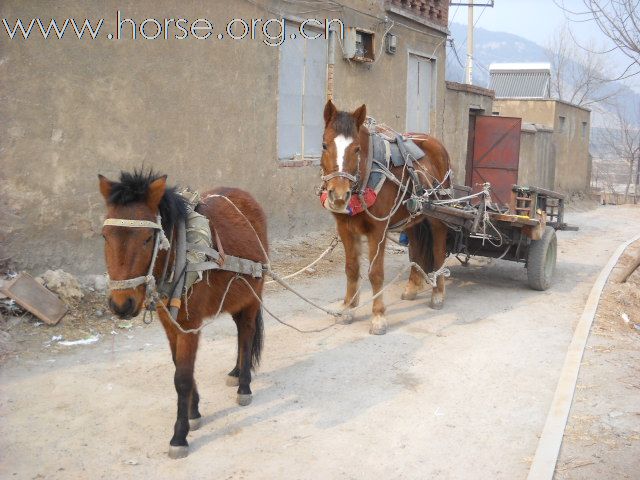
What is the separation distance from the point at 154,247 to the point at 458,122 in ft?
43.4

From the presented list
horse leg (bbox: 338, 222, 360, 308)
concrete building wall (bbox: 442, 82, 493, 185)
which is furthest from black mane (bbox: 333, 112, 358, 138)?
concrete building wall (bbox: 442, 82, 493, 185)

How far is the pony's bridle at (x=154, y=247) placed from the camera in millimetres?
→ 3307

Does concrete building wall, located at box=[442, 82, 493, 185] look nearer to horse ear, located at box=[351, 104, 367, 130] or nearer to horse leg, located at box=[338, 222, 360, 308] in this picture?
horse leg, located at box=[338, 222, 360, 308]

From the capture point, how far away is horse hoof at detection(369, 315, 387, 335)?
6.40m

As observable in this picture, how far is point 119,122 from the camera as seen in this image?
7375 millimetres

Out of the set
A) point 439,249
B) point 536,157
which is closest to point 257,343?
point 439,249

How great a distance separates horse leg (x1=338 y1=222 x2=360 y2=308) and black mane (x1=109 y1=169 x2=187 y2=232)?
294 cm

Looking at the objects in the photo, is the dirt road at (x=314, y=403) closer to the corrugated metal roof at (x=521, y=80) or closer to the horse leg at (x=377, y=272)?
the horse leg at (x=377, y=272)

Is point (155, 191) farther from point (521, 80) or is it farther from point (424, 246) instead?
point (521, 80)

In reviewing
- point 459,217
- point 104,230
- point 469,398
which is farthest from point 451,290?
point 104,230

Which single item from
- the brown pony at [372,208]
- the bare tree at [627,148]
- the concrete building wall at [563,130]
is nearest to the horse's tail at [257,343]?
the brown pony at [372,208]

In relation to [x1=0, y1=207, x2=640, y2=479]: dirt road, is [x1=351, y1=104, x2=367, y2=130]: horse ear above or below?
→ above

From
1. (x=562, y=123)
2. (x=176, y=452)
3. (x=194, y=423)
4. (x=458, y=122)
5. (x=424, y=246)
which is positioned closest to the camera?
(x=176, y=452)

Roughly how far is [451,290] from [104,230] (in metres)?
5.80
